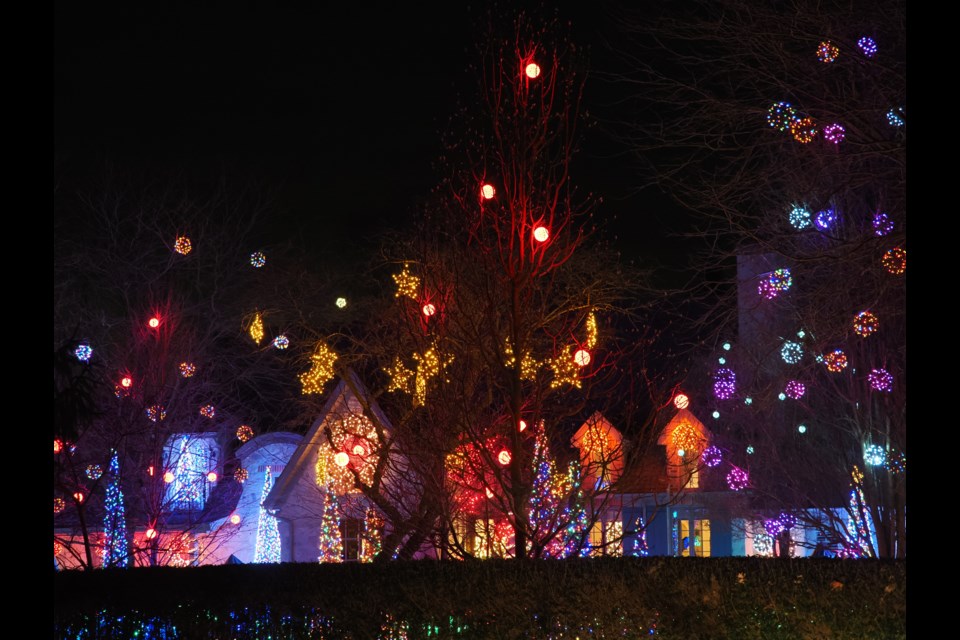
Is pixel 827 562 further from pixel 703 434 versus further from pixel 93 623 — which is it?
pixel 703 434

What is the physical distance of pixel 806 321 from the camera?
37.8 feet

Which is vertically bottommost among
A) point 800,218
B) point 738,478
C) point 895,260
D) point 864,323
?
point 738,478

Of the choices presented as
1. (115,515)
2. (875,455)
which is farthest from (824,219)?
(115,515)

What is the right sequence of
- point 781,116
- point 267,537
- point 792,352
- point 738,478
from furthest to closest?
point 267,537 → point 738,478 → point 792,352 → point 781,116

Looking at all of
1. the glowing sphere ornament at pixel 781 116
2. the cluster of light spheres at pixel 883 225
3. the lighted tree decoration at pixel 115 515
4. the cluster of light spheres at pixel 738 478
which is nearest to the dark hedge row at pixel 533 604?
the cluster of light spheres at pixel 883 225

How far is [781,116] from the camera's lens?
33.1ft

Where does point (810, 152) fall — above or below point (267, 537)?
above

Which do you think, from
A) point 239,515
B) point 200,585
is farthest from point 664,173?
point 239,515

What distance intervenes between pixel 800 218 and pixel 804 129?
1728 millimetres

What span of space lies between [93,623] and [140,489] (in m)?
19.6

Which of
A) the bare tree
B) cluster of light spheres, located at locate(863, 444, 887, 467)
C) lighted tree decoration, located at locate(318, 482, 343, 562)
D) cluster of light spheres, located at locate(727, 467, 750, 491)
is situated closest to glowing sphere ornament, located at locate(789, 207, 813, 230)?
the bare tree

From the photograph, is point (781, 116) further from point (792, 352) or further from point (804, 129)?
point (792, 352)

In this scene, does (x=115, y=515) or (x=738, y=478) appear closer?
(x=738, y=478)

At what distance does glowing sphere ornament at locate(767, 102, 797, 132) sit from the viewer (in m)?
10.0
